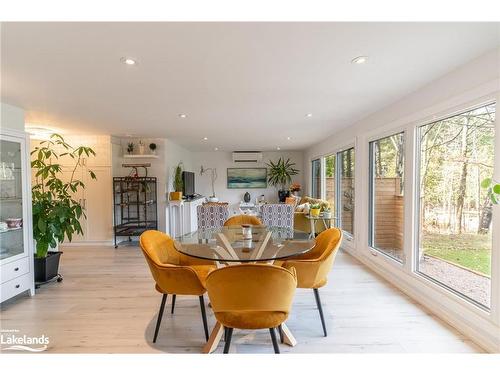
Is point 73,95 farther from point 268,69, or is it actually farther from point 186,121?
point 268,69

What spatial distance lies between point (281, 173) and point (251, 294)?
283 inches

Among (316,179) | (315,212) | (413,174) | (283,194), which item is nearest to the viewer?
(413,174)

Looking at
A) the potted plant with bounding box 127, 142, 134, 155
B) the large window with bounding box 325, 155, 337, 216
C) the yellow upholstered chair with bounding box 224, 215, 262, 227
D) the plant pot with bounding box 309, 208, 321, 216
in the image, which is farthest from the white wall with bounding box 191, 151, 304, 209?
the yellow upholstered chair with bounding box 224, 215, 262, 227

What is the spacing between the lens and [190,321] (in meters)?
2.52

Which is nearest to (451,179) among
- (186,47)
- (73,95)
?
(186,47)

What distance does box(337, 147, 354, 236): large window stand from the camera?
4.98 m

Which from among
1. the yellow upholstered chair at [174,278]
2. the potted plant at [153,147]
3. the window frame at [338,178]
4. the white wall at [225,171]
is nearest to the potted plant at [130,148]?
the potted plant at [153,147]

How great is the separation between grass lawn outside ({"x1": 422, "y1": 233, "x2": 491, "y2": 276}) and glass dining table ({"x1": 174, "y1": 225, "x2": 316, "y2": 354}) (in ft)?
4.62

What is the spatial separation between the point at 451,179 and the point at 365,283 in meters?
1.58

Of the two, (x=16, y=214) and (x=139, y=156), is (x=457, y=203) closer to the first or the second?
(x=16, y=214)

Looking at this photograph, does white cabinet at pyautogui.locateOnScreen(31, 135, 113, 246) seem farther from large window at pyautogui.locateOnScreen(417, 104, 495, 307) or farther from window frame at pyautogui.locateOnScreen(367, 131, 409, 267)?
large window at pyautogui.locateOnScreen(417, 104, 495, 307)

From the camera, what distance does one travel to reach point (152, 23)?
1.57 meters

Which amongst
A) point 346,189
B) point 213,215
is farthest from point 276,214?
point 346,189

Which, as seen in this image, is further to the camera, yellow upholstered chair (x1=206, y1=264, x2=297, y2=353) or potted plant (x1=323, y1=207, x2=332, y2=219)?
potted plant (x1=323, y1=207, x2=332, y2=219)
